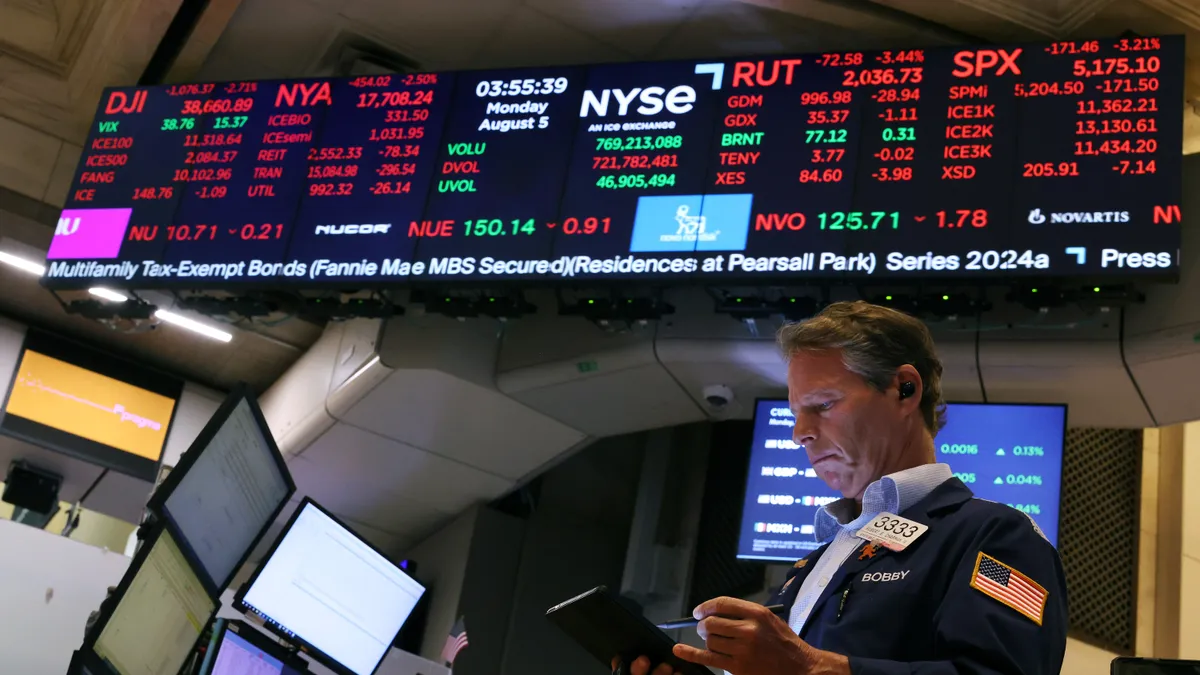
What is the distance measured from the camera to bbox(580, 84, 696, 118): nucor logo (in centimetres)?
489

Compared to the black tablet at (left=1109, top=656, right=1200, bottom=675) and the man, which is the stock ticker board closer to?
the black tablet at (left=1109, top=656, right=1200, bottom=675)

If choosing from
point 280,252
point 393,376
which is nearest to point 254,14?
point 280,252

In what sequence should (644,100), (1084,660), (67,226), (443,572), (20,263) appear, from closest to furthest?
(644,100), (67,226), (1084,660), (20,263), (443,572)

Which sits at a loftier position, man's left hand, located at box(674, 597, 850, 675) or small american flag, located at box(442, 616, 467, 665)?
small american flag, located at box(442, 616, 467, 665)

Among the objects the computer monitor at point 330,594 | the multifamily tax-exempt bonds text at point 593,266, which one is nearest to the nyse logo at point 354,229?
the multifamily tax-exempt bonds text at point 593,266

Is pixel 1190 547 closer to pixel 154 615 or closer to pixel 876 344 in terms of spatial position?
pixel 876 344

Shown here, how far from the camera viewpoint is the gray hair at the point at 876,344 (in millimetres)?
1869

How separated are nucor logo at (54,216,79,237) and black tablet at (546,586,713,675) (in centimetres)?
429

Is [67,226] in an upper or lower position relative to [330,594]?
upper

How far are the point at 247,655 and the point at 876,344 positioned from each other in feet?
6.71

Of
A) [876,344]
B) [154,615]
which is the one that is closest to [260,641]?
[154,615]

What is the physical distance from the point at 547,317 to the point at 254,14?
5.98 feet

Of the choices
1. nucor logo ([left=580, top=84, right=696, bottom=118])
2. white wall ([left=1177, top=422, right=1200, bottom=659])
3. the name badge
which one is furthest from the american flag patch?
white wall ([left=1177, top=422, right=1200, bottom=659])

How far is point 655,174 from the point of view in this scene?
474 cm
